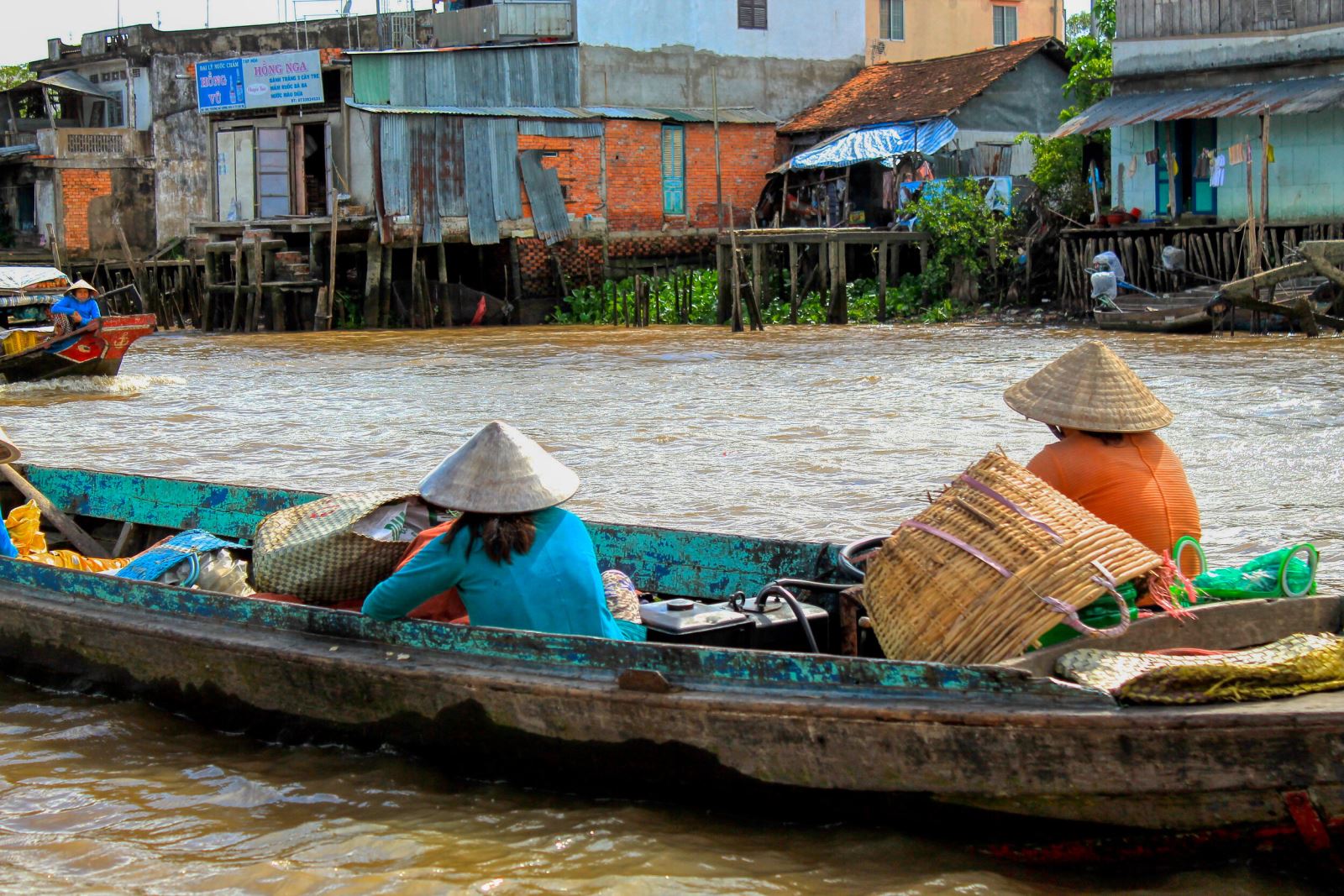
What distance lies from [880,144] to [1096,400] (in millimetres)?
23068

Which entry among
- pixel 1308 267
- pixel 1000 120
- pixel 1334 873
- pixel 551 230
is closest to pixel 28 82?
pixel 551 230

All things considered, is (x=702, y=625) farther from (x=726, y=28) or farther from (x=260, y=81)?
(x=726, y=28)

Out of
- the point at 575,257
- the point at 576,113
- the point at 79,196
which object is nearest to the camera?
the point at 576,113

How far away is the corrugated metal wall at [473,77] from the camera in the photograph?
25.5m

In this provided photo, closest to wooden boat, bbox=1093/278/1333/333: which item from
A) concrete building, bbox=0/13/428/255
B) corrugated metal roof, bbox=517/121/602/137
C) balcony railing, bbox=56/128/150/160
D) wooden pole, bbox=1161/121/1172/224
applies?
wooden pole, bbox=1161/121/1172/224

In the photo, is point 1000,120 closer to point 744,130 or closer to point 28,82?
point 744,130

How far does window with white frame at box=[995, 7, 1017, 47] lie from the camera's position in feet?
110

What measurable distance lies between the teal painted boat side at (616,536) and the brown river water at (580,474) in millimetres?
1277

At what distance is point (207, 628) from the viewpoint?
4.81m

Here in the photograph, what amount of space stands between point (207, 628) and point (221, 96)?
24.2 m

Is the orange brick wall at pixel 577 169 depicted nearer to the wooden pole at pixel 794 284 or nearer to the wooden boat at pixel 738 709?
the wooden pole at pixel 794 284

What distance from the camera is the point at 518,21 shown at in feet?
89.9

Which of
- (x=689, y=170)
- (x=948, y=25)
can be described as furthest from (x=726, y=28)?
(x=948, y=25)

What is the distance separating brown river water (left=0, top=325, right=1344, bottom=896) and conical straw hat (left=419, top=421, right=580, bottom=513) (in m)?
0.93
